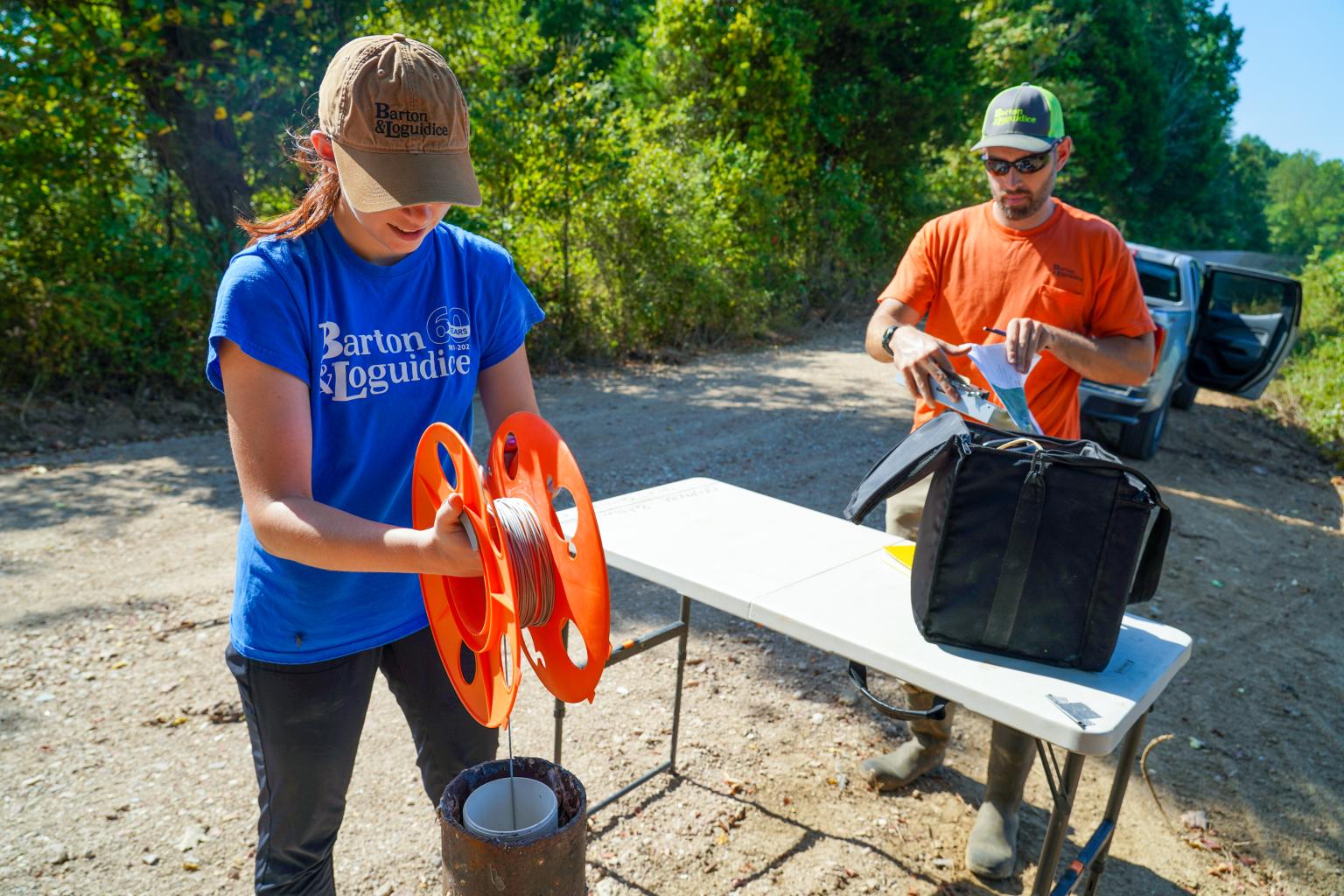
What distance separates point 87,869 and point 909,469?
9.09 feet

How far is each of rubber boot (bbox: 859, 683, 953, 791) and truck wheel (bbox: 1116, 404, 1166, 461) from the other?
5.91 m

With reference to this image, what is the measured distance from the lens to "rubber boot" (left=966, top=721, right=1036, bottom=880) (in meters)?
2.95

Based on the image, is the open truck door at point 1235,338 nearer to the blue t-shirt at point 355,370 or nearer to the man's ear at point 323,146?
the blue t-shirt at point 355,370

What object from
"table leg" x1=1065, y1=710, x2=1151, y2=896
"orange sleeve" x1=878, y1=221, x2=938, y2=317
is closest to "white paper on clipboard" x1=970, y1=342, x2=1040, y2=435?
"orange sleeve" x1=878, y1=221, x2=938, y2=317

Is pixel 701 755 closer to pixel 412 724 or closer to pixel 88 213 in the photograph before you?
pixel 412 724

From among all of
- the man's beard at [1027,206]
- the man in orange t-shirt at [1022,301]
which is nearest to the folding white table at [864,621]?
the man in orange t-shirt at [1022,301]

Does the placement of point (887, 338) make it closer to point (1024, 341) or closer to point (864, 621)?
point (1024, 341)

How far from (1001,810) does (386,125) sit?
278 cm

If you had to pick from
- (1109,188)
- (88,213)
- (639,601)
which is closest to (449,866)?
(639,601)

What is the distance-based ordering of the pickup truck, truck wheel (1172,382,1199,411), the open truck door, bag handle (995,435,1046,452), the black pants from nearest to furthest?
the black pants → bag handle (995,435,1046,452) → the pickup truck → the open truck door → truck wheel (1172,382,1199,411)

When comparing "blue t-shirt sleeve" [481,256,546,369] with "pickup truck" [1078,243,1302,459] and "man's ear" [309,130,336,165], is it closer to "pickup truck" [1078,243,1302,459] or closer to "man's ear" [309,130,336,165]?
"man's ear" [309,130,336,165]

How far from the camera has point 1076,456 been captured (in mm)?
2070

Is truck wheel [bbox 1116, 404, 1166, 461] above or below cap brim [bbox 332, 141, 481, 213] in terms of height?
below

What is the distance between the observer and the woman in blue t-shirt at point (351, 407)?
1.53m
